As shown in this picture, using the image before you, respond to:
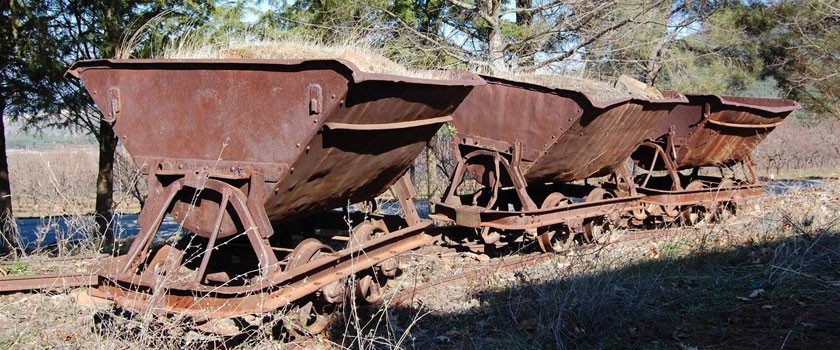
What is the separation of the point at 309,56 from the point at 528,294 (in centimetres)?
264

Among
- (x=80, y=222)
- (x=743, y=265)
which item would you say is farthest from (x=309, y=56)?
(x=743, y=265)

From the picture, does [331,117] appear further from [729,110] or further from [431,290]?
[729,110]

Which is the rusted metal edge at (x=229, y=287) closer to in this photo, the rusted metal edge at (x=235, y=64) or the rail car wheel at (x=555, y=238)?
the rusted metal edge at (x=235, y=64)

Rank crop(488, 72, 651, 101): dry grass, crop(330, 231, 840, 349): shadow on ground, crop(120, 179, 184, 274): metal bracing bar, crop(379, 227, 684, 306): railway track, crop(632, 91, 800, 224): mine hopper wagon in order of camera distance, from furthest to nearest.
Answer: crop(632, 91, 800, 224): mine hopper wagon < crop(488, 72, 651, 101): dry grass < crop(379, 227, 684, 306): railway track < crop(120, 179, 184, 274): metal bracing bar < crop(330, 231, 840, 349): shadow on ground

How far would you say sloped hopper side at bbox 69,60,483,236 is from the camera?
440cm

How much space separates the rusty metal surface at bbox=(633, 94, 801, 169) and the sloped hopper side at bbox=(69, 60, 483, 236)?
6.54m

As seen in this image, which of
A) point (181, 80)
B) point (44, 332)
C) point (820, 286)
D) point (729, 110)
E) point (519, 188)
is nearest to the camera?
point (44, 332)

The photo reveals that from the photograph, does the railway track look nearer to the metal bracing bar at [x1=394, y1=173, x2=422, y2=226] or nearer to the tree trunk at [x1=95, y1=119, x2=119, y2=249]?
the metal bracing bar at [x1=394, y1=173, x2=422, y2=226]

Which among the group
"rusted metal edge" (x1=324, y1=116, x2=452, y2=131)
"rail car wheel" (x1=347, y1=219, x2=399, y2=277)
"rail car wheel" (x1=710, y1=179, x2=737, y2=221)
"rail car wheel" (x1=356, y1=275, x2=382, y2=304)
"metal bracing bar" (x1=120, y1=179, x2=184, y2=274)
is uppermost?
"rusted metal edge" (x1=324, y1=116, x2=452, y2=131)

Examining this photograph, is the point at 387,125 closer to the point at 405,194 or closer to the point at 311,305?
the point at 311,305

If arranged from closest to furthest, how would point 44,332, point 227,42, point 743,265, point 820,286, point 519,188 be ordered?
point 44,332 < point 820,286 < point 227,42 < point 743,265 < point 519,188

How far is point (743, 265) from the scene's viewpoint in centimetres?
588

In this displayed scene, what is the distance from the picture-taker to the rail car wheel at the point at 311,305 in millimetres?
4809

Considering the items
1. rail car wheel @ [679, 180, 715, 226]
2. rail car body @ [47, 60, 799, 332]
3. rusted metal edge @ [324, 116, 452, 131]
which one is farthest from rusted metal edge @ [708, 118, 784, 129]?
rusted metal edge @ [324, 116, 452, 131]
